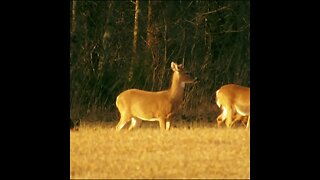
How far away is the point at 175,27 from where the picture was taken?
811 inches

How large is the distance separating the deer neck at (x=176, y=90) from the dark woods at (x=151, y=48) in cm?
180

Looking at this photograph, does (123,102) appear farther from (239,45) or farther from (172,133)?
(239,45)

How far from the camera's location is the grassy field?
9516 mm

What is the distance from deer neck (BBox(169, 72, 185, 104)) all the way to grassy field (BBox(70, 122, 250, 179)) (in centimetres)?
188

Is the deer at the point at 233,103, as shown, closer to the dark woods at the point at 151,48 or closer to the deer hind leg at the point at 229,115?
the deer hind leg at the point at 229,115

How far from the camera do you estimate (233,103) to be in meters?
15.2

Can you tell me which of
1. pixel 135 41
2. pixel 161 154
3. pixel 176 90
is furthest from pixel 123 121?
pixel 135 41

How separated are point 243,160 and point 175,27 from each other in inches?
421

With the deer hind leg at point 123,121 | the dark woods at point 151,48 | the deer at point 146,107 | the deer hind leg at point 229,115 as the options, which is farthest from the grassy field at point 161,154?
the dark woods at point 151,48

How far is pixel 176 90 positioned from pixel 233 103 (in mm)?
970

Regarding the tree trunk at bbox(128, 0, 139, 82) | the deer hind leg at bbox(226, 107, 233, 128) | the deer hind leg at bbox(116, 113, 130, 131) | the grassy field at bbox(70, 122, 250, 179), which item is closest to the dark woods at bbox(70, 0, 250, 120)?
the tree trunk at bbox(128, 0, 139, 82)

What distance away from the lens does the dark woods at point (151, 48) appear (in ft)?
59.6

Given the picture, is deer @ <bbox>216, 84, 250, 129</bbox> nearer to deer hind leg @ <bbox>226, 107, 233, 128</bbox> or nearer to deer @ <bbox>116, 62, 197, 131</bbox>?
deer hind leg @ <bbox>226, 107, 233, 128</bbox>
